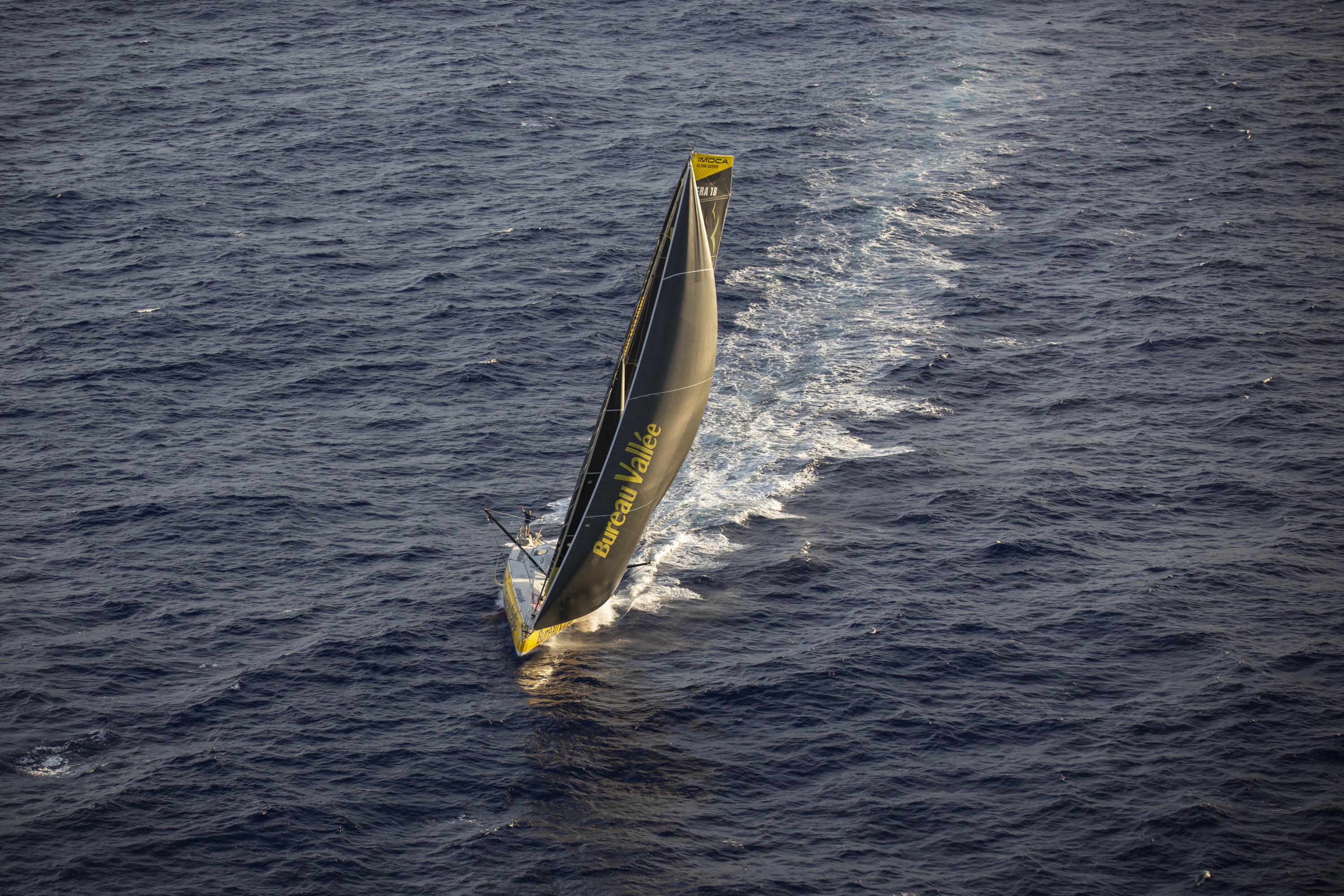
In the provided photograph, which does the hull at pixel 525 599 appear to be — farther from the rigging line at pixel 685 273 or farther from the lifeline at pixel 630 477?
the rigging line at pixel 685 273

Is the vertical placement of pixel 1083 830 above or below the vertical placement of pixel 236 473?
below

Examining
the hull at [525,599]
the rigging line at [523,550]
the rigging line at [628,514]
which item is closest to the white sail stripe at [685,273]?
the rigging line at [628,514]

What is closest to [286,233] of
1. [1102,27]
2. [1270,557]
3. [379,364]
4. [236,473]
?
[379,364]

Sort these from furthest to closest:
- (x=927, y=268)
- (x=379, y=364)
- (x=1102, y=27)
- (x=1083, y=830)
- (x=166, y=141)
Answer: (x=1102, y=27) → (x=166, y=141) → (x=927, y=268) → (x=379, y=364) → (x=1083, y=830)

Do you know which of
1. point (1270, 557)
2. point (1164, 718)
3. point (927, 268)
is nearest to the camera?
point (1164, 718)

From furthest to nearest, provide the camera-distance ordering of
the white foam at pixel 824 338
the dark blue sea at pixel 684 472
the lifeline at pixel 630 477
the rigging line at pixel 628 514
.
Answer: the white foam at pixel 824 338, the rigging line at pixel 628 514, the lifeline at pixel 630 477, the dark blue sea at pixel 684 472

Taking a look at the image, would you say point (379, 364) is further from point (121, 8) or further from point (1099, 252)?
point (121, 8)
